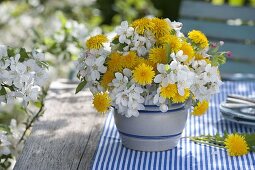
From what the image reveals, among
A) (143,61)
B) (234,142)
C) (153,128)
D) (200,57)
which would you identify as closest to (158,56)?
(143,61)

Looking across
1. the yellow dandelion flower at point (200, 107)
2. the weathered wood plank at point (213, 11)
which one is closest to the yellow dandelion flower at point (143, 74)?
the yellow dandelion flower at point (200, 107)

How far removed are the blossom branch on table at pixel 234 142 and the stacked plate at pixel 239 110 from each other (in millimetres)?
197

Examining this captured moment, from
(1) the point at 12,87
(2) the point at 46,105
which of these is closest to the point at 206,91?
(1) the point at 12,87

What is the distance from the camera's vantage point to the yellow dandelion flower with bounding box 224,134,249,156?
78.8 inches

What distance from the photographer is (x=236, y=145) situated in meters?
2.01

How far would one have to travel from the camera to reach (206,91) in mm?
1912

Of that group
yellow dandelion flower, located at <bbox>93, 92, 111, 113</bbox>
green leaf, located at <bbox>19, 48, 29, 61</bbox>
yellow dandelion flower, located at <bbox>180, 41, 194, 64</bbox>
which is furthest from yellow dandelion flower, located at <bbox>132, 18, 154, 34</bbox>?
green leaf, located at <bbox>19, 48, 29, 61</bbox>

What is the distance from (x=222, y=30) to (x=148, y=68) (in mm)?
2180

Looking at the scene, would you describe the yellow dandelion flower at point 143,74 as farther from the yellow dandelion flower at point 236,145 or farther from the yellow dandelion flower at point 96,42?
the yellow dandelion flower at point 236,145

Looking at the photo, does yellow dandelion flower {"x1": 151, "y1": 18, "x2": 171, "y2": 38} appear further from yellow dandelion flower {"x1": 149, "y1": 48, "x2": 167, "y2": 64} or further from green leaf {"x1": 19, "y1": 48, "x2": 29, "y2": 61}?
green leaf {"x1": 19, "y1": 48, "x2": 29, "y2": 61}

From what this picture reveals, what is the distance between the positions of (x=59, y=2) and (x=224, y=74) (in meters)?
1.58

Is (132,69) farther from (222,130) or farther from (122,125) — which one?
(222,130)

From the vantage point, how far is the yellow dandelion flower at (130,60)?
1847 mm

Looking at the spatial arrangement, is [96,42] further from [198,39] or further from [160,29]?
[198,39]
